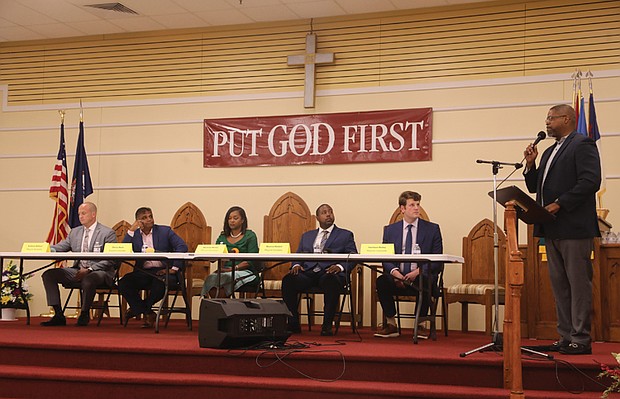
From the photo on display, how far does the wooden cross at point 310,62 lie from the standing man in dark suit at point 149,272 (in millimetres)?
2166

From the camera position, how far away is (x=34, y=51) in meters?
9.16

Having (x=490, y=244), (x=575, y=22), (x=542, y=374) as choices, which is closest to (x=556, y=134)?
(x=542, y=374)

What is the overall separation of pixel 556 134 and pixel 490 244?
2.39 meters

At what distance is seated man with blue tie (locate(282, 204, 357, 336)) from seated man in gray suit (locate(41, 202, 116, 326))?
1.66m

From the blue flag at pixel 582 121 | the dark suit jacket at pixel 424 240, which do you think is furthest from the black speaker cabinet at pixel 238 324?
the blue flag at pixel 582 121

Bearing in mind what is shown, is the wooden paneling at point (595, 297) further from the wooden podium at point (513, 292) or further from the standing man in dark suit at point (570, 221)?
the wooden podium at point (513, 292)

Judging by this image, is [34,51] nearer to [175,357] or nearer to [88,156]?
[88,156]

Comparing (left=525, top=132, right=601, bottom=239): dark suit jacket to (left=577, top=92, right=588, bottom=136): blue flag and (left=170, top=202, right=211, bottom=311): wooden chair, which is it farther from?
(left=170, top=202, right=211, bottom=311): wooden chair

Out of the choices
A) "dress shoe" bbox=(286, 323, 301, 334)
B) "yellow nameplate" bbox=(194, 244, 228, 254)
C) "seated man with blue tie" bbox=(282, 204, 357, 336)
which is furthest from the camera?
"dress shoe" bbox=(286, 323, 301, 334)

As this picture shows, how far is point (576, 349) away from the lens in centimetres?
453

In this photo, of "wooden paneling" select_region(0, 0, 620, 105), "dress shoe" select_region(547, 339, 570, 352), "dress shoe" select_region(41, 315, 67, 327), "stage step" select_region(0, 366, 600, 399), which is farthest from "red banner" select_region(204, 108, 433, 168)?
"stage step" select_region(0, 366, 600, 399)

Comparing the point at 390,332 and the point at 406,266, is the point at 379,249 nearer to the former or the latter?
the point at 406,266

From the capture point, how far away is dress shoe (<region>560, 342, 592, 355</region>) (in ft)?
14.9

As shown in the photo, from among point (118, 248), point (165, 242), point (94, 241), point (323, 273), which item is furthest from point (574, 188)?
point (94, 241)
